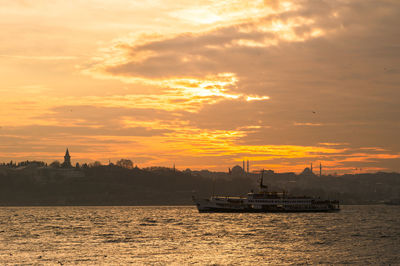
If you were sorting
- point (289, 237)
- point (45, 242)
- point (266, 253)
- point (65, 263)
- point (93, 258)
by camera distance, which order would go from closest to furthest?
point (65, 263), point (93, 258), point (266, 253), point (45, 242), point (289, 237)

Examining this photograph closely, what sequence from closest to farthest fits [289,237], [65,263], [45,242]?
1. [65,263]
2. [45,242]
3. [289,237]

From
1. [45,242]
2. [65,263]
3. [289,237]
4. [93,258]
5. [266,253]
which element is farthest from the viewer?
[289,237]

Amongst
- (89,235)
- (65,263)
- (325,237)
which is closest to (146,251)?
(65,263)

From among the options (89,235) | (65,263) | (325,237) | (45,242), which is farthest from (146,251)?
(325,237)

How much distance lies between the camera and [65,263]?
66438 millimetres

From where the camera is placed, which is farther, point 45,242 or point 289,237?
point 289,237

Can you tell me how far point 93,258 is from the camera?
71.1 m

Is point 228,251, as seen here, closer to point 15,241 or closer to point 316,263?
point 316,263

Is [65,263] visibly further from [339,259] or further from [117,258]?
[339,259]

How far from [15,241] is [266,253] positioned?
135ft

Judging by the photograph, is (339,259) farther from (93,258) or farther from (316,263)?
(93,258)

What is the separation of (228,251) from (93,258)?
19.2 m

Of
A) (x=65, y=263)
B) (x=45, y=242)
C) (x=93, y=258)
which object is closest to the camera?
(x=65, y=263)

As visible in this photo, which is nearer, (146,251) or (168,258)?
(168,258)
